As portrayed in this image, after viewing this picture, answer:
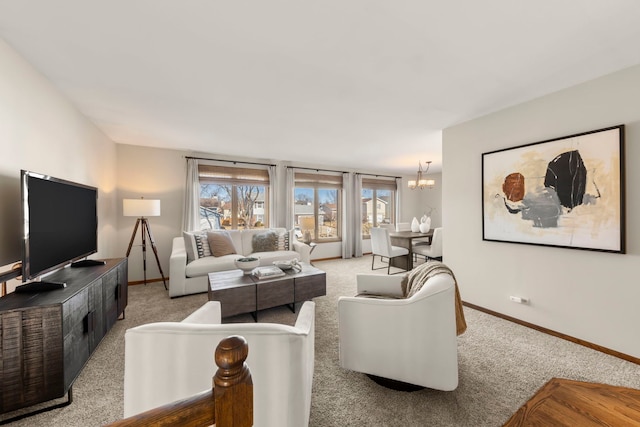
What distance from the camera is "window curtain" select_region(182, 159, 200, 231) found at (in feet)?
14.6

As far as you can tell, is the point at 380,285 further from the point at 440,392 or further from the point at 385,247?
the point at 385,247

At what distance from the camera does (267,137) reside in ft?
12.5

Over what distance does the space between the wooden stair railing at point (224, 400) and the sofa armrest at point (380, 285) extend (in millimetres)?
1901

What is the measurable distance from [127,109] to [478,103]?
12.4 ft

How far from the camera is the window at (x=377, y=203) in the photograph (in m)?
6.75

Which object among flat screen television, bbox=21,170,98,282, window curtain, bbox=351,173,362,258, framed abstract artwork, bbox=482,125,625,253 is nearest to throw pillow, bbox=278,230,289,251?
window curtain, bbox=351,173,362,258

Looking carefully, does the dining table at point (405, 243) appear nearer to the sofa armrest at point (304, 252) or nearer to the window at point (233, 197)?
the sofa armrest at point (304, 252)

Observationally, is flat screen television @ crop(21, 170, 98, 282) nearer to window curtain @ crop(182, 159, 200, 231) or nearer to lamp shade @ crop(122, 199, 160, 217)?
lamp shade @ crop(122, 199, 160, 217)

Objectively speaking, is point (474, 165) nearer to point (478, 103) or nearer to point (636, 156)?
point (478, 103)

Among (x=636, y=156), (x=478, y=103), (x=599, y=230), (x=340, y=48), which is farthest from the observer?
(x=478, y=103)

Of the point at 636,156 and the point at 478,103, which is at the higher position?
the point at 478,103

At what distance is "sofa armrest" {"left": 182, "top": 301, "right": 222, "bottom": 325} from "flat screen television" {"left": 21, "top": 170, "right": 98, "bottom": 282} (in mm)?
1199

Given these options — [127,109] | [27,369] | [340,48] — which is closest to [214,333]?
[27,369]

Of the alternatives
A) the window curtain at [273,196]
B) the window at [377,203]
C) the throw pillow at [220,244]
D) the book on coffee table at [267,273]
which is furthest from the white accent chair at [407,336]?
the window at [377,203]
